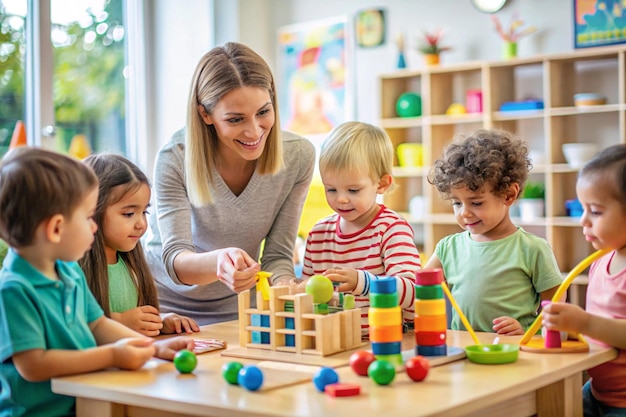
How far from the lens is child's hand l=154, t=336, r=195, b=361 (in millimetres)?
1640

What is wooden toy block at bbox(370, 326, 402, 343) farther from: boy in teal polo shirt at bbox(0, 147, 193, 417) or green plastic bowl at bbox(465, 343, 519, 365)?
boy in teal polo shirt at bbox(0, 147, 193, 417)

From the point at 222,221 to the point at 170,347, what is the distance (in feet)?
2.28

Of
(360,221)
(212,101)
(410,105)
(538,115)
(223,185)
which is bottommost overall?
(360,221)

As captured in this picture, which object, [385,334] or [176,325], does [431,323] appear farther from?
[176,325]

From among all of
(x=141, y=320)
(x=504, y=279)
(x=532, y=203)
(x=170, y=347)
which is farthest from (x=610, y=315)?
(x=532, y=203)

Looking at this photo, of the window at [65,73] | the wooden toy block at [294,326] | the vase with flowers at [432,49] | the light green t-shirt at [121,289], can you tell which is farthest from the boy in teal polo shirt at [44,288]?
the vase with flowers at [432,49]

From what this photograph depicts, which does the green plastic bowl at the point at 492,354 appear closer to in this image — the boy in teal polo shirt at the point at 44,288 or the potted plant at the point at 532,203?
the boy in teal polo shirt at the point at 44,288

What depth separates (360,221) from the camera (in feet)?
7.15

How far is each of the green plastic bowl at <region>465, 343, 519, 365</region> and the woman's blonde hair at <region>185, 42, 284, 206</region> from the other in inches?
36.4

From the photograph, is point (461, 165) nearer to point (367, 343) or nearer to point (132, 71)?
point (367, 343)

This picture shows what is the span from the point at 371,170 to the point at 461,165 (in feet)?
0.78

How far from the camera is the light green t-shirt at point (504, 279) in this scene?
78.9 inches

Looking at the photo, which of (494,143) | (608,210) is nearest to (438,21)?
(494,143)

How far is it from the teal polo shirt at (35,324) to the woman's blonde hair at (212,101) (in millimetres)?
647
